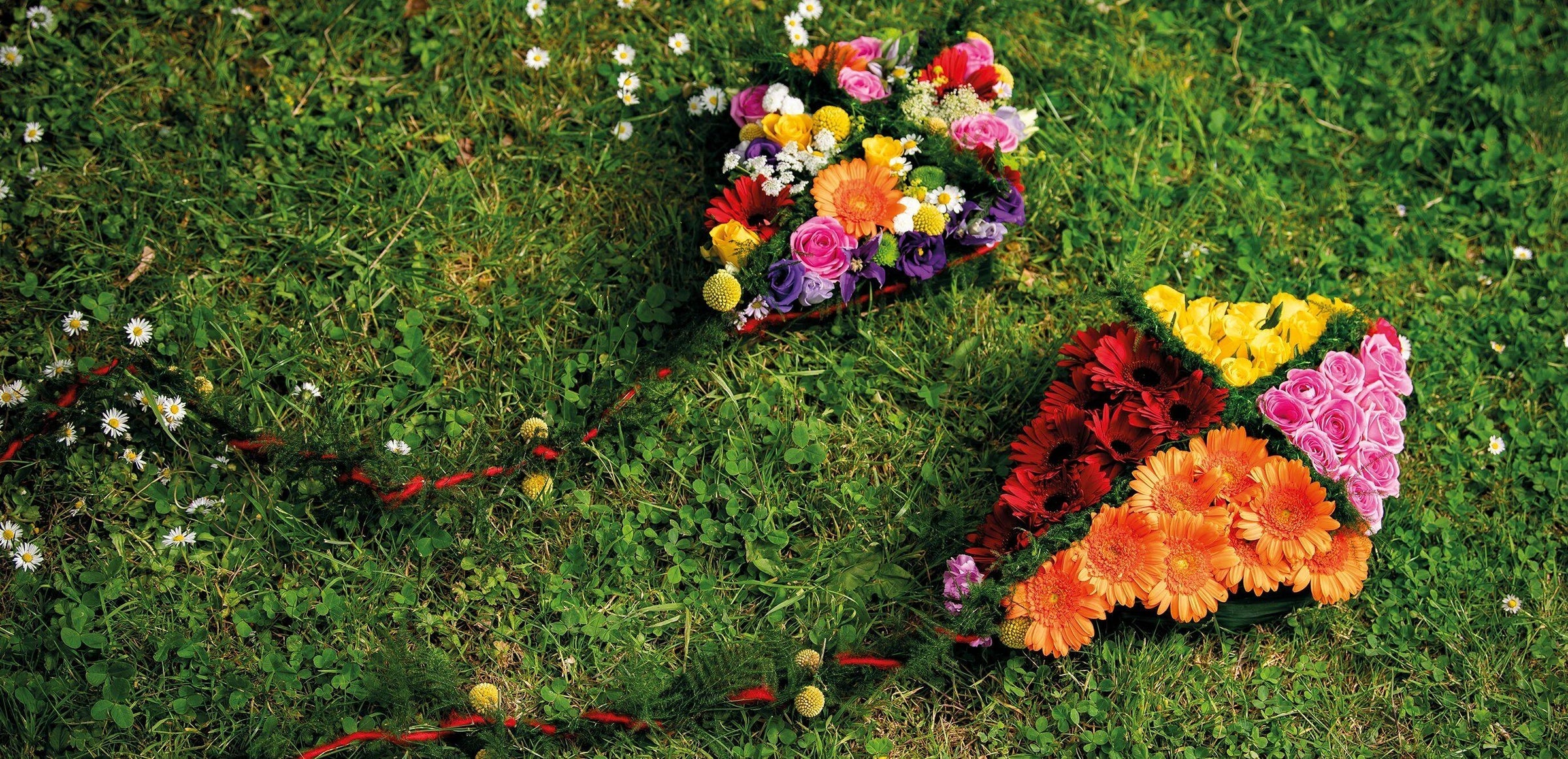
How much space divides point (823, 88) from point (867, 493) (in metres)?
1.08

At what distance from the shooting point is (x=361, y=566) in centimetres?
264

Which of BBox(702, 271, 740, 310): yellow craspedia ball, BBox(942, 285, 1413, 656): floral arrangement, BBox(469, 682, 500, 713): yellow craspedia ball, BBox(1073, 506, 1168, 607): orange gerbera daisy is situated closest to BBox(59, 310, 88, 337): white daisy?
BBox(469, 682, 500, 713): yellow craspedia ball

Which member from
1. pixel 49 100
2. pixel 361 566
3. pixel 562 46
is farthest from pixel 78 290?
pixel 562 46

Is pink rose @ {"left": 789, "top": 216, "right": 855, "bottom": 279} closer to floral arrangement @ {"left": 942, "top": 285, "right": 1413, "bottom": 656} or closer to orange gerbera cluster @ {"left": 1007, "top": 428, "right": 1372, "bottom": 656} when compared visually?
floral arrangement @ {"left": 942, "top": 285, "right": 1413, "bottom": 656}

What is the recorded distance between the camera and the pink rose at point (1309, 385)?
2592 millimetres

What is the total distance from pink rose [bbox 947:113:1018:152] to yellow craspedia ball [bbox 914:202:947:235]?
22 centimetres

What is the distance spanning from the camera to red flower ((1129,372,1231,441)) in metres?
2.51

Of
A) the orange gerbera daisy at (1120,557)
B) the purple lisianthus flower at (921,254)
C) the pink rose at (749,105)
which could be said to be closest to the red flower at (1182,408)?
the orange gerbera daisy at (1120,557)

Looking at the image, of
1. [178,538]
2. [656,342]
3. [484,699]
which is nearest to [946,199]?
[656,342]

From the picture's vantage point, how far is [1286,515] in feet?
8.16

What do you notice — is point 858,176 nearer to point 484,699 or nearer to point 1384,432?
point 1384,432

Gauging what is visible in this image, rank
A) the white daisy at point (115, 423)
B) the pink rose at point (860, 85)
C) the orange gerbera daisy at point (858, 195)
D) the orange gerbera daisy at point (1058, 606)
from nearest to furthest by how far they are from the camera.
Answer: the orange gerbera daisy at point (1058, 606) → the white daisy at point (115, 423) → the orange gerbera daisy at point (858, 195) → the pink rose at point (860, 85)

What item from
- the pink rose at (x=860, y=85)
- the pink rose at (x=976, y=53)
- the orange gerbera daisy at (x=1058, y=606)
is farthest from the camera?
the pink rose at (x=976, y=53)

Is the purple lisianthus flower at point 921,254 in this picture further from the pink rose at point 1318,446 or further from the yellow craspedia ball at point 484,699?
the yellow craspedia ball at point 484,699
